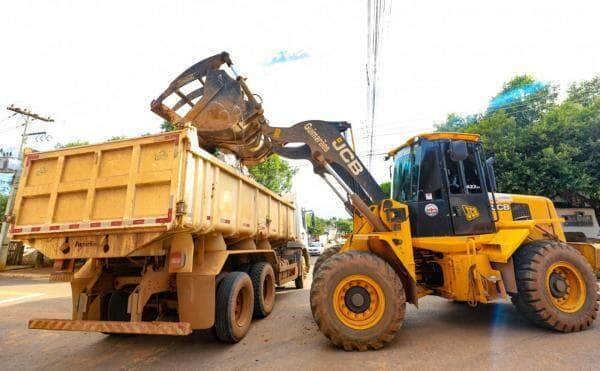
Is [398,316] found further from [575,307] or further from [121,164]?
[121,164]

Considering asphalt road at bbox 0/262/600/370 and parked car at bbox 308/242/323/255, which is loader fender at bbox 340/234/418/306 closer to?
asphalt road at bbox 0/262/600/370

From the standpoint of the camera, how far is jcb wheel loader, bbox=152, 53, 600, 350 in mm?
4180

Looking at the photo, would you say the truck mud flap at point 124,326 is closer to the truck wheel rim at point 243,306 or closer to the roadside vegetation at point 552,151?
the truck wheel rim at point 243,306

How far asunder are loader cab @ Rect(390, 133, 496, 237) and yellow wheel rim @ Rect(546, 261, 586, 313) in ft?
3.14

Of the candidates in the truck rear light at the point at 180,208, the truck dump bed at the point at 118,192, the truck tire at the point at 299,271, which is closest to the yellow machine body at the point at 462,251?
the truck dump bed at the point at 118,192

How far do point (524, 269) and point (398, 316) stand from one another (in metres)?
1.99

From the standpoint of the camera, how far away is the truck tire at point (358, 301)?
3.99 meters

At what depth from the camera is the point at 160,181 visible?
383cm

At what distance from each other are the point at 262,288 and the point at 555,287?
4614 millimetres

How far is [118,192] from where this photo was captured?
4.02 metres

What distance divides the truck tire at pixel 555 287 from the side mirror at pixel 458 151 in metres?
1.62

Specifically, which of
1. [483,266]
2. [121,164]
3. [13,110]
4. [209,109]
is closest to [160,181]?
[121,164]

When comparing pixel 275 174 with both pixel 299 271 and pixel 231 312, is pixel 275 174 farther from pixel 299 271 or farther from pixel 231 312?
pixel 231 312

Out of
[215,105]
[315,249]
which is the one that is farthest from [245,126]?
[315,249]
